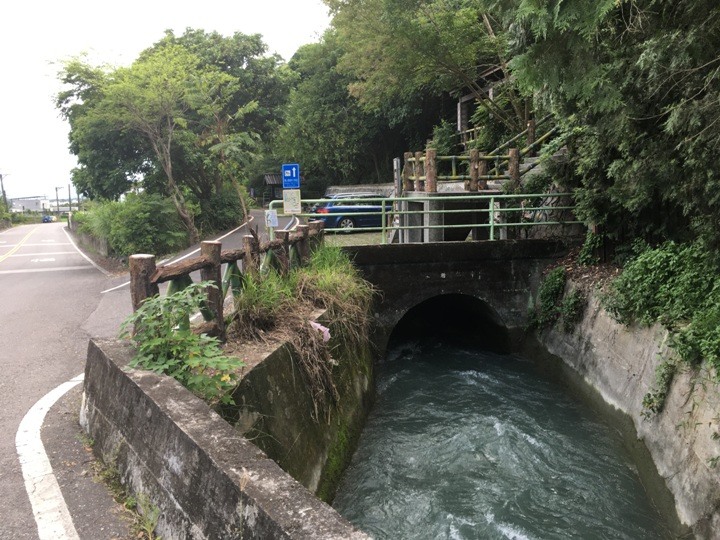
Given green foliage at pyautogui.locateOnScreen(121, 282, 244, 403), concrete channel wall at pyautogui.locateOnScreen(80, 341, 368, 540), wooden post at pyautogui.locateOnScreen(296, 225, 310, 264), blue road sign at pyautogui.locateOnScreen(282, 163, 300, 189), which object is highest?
blue road sign at pyautogui.locateOnScreen(282, 163, 300, 189)

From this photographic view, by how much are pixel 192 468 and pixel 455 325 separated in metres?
11.7

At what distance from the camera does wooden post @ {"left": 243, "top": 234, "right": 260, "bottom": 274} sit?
245 inches

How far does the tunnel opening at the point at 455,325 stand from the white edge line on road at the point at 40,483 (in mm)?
8771

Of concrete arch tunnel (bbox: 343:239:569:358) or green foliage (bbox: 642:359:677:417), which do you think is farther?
concrete arch tunnel (bbox: 343:239:569:358)

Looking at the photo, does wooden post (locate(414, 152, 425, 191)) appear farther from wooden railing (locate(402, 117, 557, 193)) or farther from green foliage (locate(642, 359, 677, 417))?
green foliage (locate(642, 359, 677, 417))

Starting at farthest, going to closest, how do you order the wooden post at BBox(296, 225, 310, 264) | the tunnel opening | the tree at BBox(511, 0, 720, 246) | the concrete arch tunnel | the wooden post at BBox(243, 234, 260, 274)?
the tunnel opening
the concrete arch tunnel
the wooden post at BBox(296, 225, 310, 264)
the wooden post at BBox(243, 234, 260, 274)
the tree at BBox(511, 0, 720, 246)

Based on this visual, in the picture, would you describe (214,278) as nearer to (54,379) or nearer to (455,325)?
(54,379)

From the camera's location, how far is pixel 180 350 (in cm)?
427

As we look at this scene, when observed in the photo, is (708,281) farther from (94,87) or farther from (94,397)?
(94,87)

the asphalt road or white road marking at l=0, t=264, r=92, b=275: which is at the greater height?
the asphalt road

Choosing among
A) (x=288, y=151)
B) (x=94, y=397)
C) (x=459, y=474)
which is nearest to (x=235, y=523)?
(x=94, y=397)

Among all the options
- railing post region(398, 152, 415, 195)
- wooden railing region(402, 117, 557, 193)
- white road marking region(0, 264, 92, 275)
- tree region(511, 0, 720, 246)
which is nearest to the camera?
tree region(511, 0, 720, 246)

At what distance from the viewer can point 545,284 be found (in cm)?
1070

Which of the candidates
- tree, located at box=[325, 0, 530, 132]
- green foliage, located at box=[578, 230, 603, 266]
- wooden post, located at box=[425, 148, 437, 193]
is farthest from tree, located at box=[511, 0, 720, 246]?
tree, located at box=[325, 0, 530, 132]
